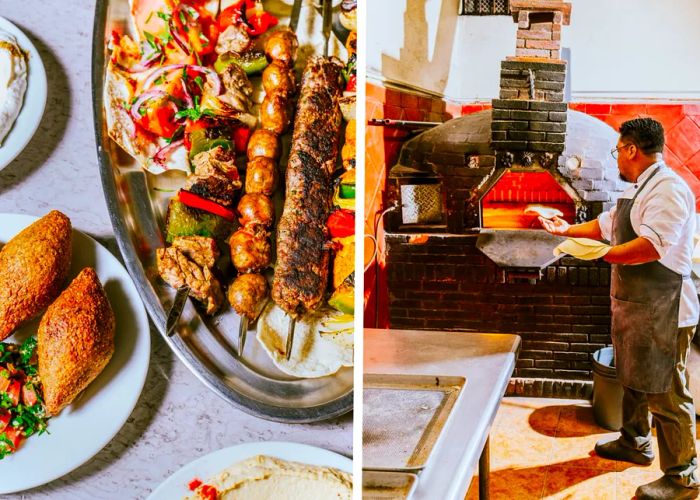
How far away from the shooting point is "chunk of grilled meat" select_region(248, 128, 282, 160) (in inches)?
60.5

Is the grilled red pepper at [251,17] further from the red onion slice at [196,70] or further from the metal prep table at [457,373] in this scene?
the metal prep table at [457,373]

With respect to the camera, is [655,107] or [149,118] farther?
[149,118]

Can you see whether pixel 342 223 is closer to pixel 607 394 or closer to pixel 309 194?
pixel 309 194

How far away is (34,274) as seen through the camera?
1.64 metres

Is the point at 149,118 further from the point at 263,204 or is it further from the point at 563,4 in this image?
the point at 563,4

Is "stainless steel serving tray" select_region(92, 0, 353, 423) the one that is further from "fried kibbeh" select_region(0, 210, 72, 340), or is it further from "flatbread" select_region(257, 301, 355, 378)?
"fried kibbeh" select_region(0, 210, 72, 340)

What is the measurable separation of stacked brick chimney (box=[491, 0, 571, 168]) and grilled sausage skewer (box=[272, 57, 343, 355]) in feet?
1.50

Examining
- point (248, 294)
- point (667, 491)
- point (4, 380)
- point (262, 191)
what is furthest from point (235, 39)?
point (667, 491)

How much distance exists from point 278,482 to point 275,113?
0.92 metres

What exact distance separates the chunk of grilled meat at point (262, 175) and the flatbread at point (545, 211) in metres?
0.65

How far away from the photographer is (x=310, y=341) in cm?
155

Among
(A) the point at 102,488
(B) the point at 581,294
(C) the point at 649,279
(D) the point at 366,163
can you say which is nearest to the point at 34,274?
(A) the point at 102,488

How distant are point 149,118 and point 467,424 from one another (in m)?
1.08

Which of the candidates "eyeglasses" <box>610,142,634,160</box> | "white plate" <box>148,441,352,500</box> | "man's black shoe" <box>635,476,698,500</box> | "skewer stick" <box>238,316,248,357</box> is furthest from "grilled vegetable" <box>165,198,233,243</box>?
"man's black shoe" <box>635,476,698,500</box>
